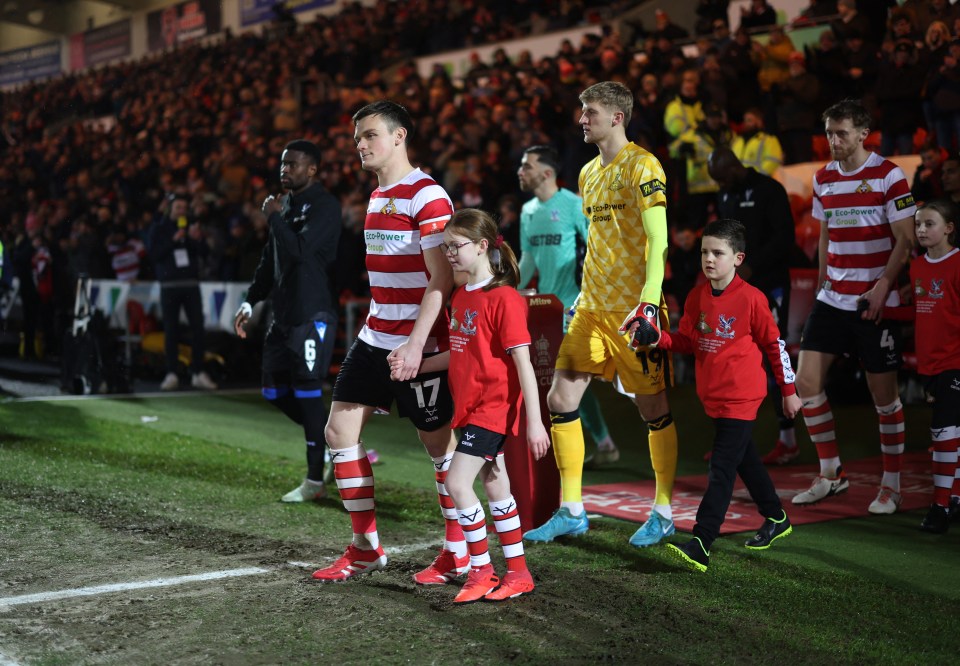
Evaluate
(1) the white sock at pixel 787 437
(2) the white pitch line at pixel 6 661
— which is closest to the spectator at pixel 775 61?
(1) the white sock at pixel 787 437

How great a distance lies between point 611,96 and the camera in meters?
5.34

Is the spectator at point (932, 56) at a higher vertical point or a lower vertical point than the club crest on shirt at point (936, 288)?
higher

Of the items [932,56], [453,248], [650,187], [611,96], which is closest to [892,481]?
[650,187]

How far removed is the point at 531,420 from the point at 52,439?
5.64m

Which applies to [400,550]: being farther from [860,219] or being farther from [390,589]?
[860,219]

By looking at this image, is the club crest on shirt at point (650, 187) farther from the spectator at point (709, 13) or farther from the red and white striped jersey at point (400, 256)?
the spectator at point (709, 13)

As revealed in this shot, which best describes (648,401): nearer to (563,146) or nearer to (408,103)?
(563,146)

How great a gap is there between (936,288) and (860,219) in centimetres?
56

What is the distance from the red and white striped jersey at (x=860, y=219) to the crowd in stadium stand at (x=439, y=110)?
5.11 m

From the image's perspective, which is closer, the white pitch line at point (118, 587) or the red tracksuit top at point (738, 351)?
the white pitch line at point (118, 587)

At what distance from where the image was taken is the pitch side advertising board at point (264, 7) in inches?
1177

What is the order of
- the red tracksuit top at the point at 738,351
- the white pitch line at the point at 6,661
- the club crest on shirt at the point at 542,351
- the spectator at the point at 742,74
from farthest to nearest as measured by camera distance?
the spectator at the point at 742,74 → the club crest on shirt at the point at 542,351 → the red tracksuit top at the point at 738,351 → the white pitch line at the point at 6,661

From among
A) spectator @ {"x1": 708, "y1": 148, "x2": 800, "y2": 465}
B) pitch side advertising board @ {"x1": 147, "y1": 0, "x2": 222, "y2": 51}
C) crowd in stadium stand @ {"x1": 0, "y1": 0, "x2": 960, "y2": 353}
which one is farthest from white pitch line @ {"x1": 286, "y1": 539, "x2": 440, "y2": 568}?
pitch side advertising board @ {"x1": 147, "y1": 0, "x2": 222, "y2": 51}

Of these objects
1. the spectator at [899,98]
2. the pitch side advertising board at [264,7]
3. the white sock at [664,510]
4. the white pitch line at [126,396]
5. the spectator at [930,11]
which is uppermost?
the pitch side advertising board at [264,7]
